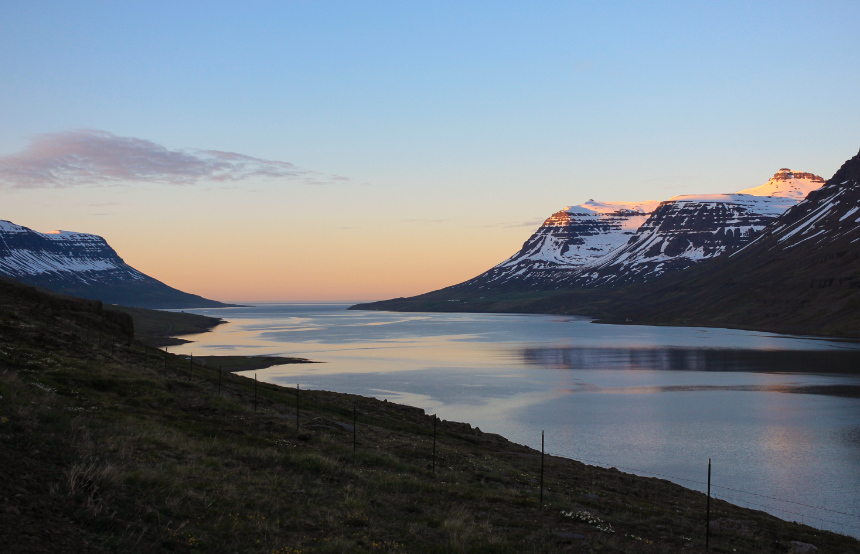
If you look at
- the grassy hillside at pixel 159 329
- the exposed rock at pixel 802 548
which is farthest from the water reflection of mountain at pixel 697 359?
the exposed rock at pixel 802 548

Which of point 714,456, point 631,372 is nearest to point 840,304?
point 631,372

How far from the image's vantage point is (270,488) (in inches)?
747

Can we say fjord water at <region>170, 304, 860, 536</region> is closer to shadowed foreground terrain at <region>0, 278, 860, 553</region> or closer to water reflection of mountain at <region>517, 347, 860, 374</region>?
water reflection of mountain at <region>517, 347, 860, 374</region>

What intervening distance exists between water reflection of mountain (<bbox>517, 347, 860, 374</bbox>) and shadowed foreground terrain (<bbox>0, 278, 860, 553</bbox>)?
7564 centimetres

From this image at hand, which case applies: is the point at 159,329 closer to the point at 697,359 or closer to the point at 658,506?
the point at 697,359

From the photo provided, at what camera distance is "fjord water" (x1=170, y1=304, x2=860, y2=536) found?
39.4 meters

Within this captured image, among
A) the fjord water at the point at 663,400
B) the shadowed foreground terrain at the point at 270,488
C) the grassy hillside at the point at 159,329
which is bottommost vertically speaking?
the fjord water at the point at 663,400

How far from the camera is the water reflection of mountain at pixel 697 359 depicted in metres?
104

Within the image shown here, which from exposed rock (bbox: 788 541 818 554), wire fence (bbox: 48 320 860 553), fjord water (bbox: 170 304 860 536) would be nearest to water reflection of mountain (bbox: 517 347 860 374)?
fjord water (bbox: 170 304 860 536)

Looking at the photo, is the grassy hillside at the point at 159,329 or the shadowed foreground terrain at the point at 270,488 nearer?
the shadowed foreground terrain at the point at 270,488

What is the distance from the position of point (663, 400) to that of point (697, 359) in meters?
52.1

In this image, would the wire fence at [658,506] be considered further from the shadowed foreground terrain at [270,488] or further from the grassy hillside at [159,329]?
the grassy hillside at [159,329]

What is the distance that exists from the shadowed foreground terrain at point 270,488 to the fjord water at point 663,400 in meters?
8.89

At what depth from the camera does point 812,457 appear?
4412cm
